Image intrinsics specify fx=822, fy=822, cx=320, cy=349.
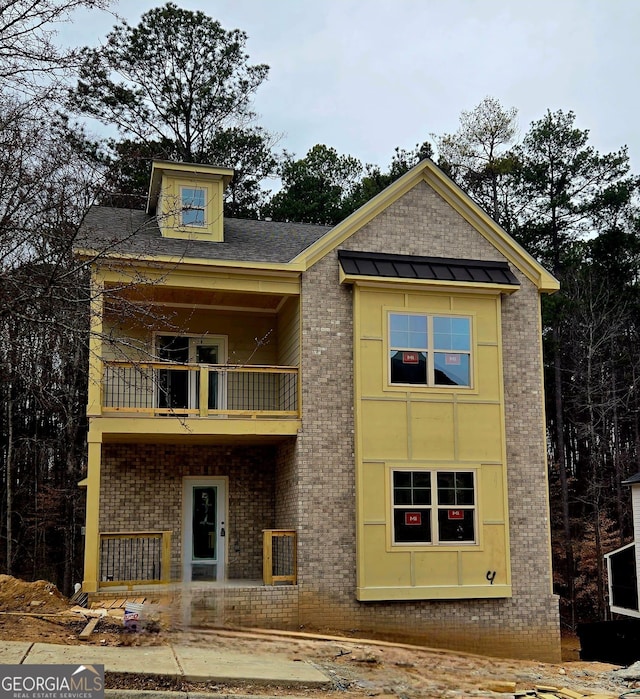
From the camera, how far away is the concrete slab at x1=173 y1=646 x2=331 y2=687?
363 inches

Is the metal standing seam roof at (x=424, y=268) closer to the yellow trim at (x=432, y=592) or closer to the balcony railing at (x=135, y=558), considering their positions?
the yellow trim at (x=432, y=592)

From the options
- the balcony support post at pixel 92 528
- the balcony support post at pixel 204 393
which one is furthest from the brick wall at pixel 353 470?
the balcony support post at pixel 92 528

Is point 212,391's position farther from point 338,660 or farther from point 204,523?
point 338,660

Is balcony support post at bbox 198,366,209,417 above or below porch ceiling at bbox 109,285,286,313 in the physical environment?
below

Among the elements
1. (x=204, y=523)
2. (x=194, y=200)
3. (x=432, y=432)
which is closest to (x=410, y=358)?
(x=432, y=432)

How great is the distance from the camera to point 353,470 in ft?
52.9

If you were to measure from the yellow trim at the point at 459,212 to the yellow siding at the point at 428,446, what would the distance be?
1.26 m

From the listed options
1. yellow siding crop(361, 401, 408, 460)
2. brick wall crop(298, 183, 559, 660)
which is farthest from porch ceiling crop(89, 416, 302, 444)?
yellow siding crop(361, 401, 408, 460)

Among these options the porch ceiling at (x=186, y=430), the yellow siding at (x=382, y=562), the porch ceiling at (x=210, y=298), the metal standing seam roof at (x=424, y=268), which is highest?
the metal standing seam roof at (x=424, y=268)

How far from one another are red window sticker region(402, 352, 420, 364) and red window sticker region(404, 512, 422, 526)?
3012mm

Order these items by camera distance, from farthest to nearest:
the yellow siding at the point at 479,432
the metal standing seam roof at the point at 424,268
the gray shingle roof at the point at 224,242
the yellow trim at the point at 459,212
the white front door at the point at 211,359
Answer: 1. the white front door at the point at 211,359
2. the yellow trim at the point at 459,212
3. the metal standing seam roof at the point at 424,268
4. the yellow siding at the point at 479,432
5. the gray shingle roof at the point at 224,242

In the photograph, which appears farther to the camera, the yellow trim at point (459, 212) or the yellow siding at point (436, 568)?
the yellow trim at point (459, 212)

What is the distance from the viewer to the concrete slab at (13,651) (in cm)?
881

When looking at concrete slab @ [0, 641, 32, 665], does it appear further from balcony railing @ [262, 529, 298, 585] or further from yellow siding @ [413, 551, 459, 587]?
yellow siding @ [413, 551, 459, 587]
